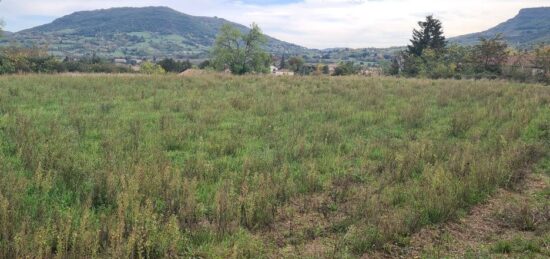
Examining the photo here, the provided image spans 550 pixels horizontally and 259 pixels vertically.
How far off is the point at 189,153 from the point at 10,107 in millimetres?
6466

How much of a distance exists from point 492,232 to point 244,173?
358 centimetres

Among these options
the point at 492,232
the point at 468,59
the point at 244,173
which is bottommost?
the point at 492,232

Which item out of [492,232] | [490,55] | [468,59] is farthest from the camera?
[468,59]

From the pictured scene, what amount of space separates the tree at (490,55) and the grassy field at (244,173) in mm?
40434

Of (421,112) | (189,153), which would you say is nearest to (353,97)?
(421,112)

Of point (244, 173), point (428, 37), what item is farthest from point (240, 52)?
point (244, 173)

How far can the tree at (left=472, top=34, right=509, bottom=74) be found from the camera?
49.9 meters

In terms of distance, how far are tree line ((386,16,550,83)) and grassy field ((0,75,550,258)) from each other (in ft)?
→ 108

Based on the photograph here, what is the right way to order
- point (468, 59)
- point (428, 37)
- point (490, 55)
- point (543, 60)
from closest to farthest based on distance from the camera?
point (543, 60) → point (490, 55) → point (468, 59) → point (428, 37)

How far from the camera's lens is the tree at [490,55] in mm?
49938

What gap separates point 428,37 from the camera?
69938 millimetres

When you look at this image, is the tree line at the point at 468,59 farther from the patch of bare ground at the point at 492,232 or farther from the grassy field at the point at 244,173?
the patch of bare ground at the point at 492,232

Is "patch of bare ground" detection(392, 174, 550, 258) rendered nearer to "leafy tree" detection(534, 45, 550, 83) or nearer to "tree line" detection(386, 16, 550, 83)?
"tree line" detection(386, 16, 550, 83)

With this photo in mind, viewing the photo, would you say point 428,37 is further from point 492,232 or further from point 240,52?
point 492,232
